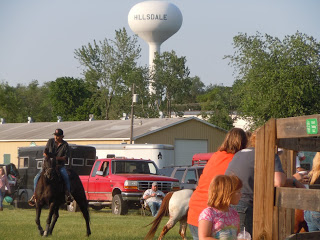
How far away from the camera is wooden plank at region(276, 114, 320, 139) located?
6094 mm

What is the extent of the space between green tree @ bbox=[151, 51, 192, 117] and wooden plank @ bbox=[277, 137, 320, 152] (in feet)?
225

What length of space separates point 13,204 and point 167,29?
5865 centimetres

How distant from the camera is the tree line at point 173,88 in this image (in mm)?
48375

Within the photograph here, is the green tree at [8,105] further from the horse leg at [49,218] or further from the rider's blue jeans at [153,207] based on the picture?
the horse leg at [49,218]

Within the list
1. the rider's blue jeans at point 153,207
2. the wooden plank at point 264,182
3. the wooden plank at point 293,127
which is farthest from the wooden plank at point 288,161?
the rider's blue jeans at point 153,207

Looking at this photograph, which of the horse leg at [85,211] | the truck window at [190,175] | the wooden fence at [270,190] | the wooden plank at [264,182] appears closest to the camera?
the wooden fence at [270,190]

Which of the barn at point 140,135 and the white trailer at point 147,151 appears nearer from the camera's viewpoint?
the white trailer at point 147,151

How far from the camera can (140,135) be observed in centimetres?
5075

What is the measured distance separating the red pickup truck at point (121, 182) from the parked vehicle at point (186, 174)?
48 cm

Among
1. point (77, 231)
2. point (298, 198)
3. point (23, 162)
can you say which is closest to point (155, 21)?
point (23, 162)

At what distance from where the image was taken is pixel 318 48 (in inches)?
1957

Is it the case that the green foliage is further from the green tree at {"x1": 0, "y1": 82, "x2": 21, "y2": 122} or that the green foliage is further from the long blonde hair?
the long blonde hair

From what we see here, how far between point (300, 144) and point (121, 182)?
1850 centimetres

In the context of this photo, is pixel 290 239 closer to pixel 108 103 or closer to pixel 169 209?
pixel 169 209
